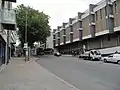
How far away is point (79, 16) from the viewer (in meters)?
70.8

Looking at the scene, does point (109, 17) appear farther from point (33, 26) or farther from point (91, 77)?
point (91, 77)

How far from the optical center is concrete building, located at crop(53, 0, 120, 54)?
4950cm

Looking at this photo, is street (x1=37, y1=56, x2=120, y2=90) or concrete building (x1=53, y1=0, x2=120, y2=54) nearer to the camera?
street (x1=37, y1=56, x2=120, y2=90)

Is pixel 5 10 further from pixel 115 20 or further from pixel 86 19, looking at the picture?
pixel 86 19

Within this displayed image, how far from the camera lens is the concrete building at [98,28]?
49500mm

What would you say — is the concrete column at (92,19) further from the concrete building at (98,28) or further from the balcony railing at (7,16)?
the balcony railing at (7,16)

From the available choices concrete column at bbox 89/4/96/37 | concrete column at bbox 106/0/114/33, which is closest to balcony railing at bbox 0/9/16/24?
concrete column at bbox 106/0/114/33

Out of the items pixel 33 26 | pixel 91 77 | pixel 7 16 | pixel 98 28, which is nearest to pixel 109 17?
pixel 98 28

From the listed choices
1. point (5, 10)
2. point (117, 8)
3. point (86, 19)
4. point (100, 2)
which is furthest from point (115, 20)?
point (5, 10)

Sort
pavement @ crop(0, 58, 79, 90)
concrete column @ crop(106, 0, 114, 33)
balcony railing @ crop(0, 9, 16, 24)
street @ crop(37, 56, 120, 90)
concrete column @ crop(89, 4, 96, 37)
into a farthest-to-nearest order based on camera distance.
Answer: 1. concrete column @ crop(89, 4, 96, 37)
2. concrete column @ crop(106, 0, 114, 33)
3. balcony railing @ crop(0, 9, 16, 24)
4. street @ crop(37, 56, 120, 90)
5. pavement @ crop(0, 58, 79, 90)

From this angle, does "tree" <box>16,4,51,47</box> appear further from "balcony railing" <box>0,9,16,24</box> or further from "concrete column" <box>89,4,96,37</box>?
"balcony railing" <box>0,9,16,24</box>

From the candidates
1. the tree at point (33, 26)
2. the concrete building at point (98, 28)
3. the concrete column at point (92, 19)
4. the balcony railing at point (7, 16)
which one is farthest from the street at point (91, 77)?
the tree at point (33, 26)

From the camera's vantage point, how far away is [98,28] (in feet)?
184

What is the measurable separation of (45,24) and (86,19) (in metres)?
11.5
